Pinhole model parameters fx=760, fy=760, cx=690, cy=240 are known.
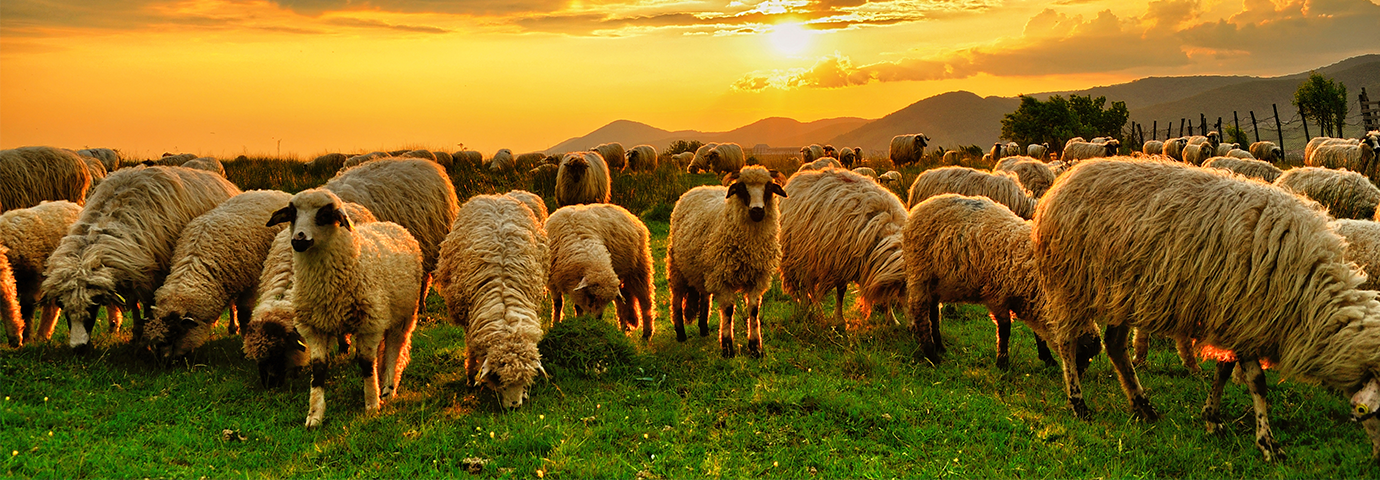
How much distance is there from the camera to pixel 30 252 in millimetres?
8336

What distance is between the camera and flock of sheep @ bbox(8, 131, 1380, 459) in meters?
5.27

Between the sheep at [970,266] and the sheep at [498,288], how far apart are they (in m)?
3.83

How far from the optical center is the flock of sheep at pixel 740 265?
17.3 feet

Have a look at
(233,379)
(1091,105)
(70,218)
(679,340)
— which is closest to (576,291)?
(679,340)

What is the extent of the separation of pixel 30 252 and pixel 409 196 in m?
3.98

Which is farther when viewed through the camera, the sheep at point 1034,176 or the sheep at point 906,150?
the sheep at point 906,150

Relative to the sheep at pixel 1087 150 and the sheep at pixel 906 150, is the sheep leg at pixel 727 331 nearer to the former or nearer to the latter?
the sheep at pixel 1087 150

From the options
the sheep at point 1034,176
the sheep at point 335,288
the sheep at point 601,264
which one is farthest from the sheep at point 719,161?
the sheep at point 335,288

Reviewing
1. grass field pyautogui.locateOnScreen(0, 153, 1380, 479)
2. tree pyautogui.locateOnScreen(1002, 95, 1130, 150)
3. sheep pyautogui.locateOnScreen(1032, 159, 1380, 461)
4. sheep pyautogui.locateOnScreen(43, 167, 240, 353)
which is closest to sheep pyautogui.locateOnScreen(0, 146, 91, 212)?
sheep pyautogui.locateOnScreen(43, 167, 240, 353)

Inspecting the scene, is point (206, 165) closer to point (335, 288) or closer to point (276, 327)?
point (276, 327)

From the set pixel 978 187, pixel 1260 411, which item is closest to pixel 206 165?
pixel 978 187

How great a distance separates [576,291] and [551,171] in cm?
1364

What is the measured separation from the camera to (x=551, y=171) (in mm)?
20938

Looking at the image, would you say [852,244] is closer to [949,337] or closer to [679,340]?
[949,337]
